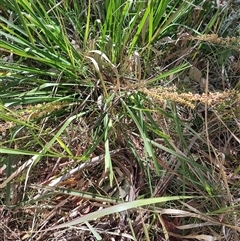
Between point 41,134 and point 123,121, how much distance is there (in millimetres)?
234

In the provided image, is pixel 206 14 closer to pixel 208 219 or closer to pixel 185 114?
pixel 185 114

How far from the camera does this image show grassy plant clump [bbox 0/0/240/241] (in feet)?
3.54

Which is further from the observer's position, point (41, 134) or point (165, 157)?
point (165, 157)

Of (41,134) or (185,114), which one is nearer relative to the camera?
(41,134)

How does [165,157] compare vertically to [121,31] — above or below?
below

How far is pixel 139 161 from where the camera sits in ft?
3.69

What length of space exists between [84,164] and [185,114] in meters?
0.33

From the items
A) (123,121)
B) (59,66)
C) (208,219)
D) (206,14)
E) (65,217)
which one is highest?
(206,14)

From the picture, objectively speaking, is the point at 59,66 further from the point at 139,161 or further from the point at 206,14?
the point at 206,14

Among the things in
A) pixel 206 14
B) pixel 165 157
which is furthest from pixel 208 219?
pixel 206 14

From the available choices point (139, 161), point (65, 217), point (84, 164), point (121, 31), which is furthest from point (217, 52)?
point (65, 217)

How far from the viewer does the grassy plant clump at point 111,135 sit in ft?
3.54

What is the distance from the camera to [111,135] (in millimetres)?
1138

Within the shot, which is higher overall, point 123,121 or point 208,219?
point 123,121
